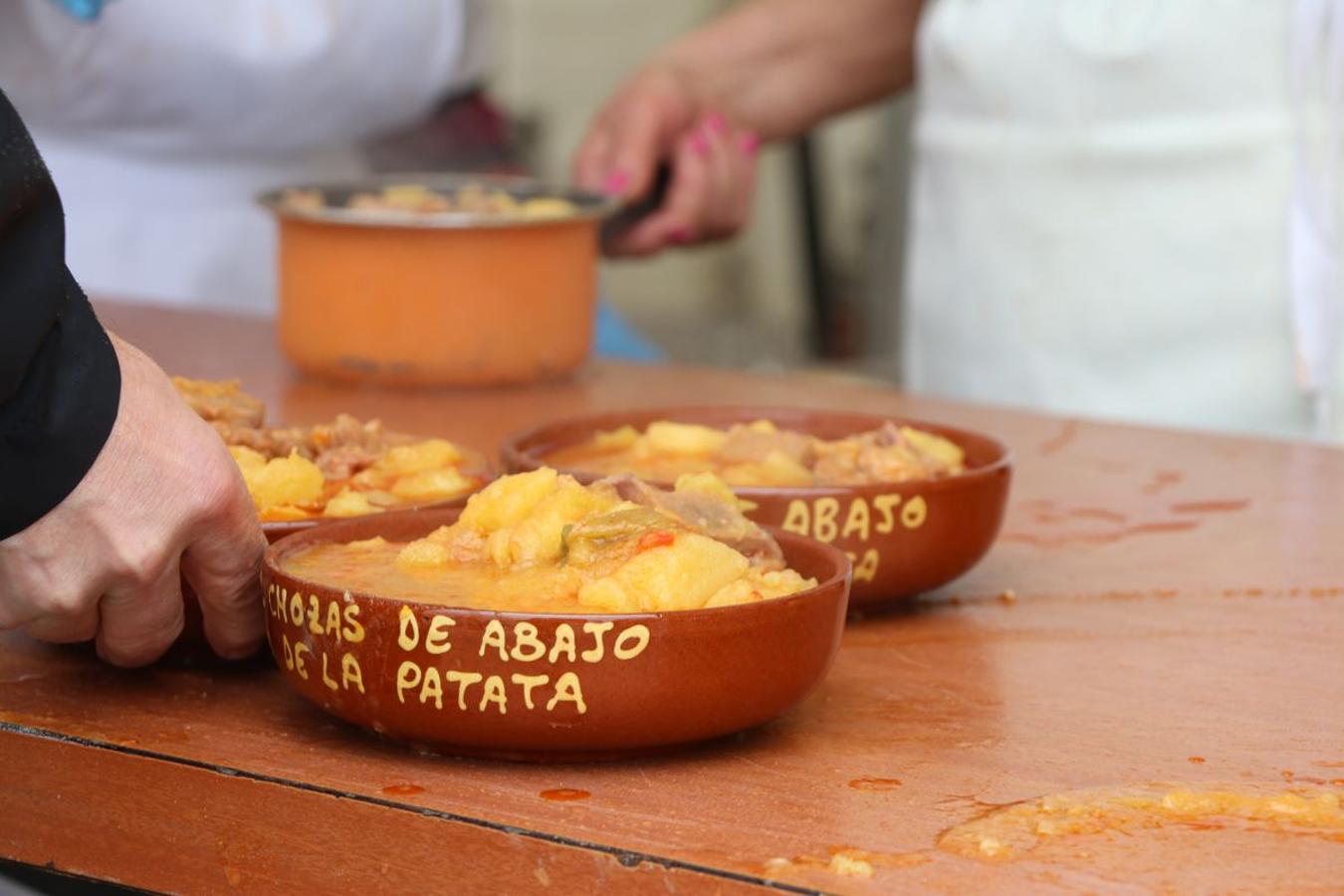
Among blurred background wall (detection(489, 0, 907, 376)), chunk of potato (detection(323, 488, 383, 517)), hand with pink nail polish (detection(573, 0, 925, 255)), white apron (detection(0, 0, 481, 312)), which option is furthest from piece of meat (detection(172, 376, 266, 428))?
blurred background wall (detection(489, 0, 907, 376))

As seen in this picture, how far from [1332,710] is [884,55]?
1.93 metres

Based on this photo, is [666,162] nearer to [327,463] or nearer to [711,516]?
[327,463]

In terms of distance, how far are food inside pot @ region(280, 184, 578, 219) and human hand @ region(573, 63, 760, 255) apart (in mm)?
238

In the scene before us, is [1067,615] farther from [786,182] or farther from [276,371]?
[786,182]

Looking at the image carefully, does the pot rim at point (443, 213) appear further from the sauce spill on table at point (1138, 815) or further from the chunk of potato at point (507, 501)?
the sauce spill on table at point (1138, 815)

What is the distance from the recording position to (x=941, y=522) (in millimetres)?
1215

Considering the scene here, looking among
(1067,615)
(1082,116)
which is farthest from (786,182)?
(1067,615)

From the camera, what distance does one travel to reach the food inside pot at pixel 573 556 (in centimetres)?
94

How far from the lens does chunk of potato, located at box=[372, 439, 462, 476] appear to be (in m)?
1.24

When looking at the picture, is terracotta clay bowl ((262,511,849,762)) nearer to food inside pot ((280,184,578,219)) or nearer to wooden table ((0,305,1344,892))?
wooden table ((0,305,1344,892))

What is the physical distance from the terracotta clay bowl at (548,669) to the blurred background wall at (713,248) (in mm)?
5003

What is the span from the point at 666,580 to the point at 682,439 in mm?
416

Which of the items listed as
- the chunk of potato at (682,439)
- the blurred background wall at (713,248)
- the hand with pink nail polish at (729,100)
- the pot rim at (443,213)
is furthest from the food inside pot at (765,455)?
the blurred background wall at (713,248)

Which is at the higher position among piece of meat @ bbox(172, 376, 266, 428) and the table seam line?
piece of meat @ bbox(172, 376, 266, 428)
